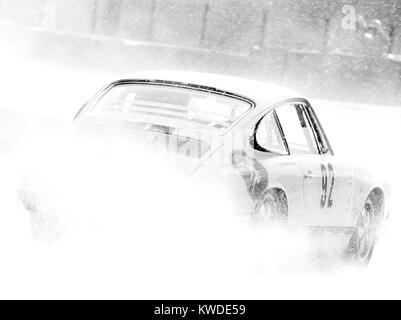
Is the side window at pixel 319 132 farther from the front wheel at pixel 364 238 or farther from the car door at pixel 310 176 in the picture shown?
the front wheel at pixel 364 238

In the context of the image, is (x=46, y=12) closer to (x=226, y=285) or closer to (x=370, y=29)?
(x=370, y=29)

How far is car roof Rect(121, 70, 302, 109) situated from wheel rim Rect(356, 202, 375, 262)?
1.27 meters

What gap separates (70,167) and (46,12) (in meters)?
35.2

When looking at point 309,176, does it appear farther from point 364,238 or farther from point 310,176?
point 364,238

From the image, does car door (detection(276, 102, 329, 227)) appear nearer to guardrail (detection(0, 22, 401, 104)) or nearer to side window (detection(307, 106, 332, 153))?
side window (detection(307, 106, 332, 153))

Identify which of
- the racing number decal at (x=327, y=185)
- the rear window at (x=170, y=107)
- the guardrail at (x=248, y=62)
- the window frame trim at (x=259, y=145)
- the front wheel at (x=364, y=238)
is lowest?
the front wheel at (x=364, y=238)

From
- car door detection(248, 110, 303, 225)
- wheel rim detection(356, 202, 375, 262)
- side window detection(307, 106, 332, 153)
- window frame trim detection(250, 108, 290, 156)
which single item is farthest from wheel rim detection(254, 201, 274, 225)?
wheel rim detection(356, 202, 375, 262)

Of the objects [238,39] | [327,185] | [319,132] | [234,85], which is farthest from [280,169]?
[238,39]

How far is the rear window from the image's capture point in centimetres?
593

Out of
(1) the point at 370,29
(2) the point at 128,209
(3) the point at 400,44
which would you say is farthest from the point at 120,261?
(3) the point at 400,44

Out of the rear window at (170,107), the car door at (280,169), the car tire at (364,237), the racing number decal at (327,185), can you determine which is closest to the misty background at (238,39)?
the car tire at (364,237)

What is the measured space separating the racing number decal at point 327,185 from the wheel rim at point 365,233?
67 cm

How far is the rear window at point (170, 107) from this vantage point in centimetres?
593

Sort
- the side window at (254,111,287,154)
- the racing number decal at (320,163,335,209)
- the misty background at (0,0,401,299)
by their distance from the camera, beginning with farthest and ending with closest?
the racing number decal at (320,163,335,209) → the side window at (254,111,287,154) → the misty background at (0,0,401,299)
